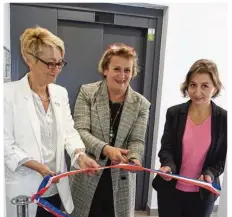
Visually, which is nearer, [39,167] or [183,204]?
[39,167]

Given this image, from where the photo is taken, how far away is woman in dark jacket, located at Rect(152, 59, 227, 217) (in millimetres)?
742

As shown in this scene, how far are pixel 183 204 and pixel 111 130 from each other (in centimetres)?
35

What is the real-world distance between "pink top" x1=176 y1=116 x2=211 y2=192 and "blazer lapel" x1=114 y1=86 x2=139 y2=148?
185mm

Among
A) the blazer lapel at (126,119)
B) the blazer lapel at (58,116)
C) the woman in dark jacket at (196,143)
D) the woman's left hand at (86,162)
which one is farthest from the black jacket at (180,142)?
the blazer lapel at (58,116)

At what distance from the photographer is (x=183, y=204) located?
0.83 meters

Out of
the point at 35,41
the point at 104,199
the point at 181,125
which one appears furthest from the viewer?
the point at 104,199

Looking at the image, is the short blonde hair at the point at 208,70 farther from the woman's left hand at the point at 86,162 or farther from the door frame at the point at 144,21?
the woman's left hand at the point at 86,162

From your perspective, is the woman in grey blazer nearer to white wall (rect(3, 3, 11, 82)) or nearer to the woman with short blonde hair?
the woman with short blonde hair

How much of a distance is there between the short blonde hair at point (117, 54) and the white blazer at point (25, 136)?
15 cm

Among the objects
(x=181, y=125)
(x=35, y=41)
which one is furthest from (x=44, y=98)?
(x=181, y=125)

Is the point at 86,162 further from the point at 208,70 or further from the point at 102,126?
the point at 208,70

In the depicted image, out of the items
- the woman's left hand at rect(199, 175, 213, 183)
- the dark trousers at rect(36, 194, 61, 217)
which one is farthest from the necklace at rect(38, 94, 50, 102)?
the woman's left hand at rect(199, 175, 213, 183)

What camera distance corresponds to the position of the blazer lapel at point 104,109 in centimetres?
83

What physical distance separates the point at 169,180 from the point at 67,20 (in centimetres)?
64
